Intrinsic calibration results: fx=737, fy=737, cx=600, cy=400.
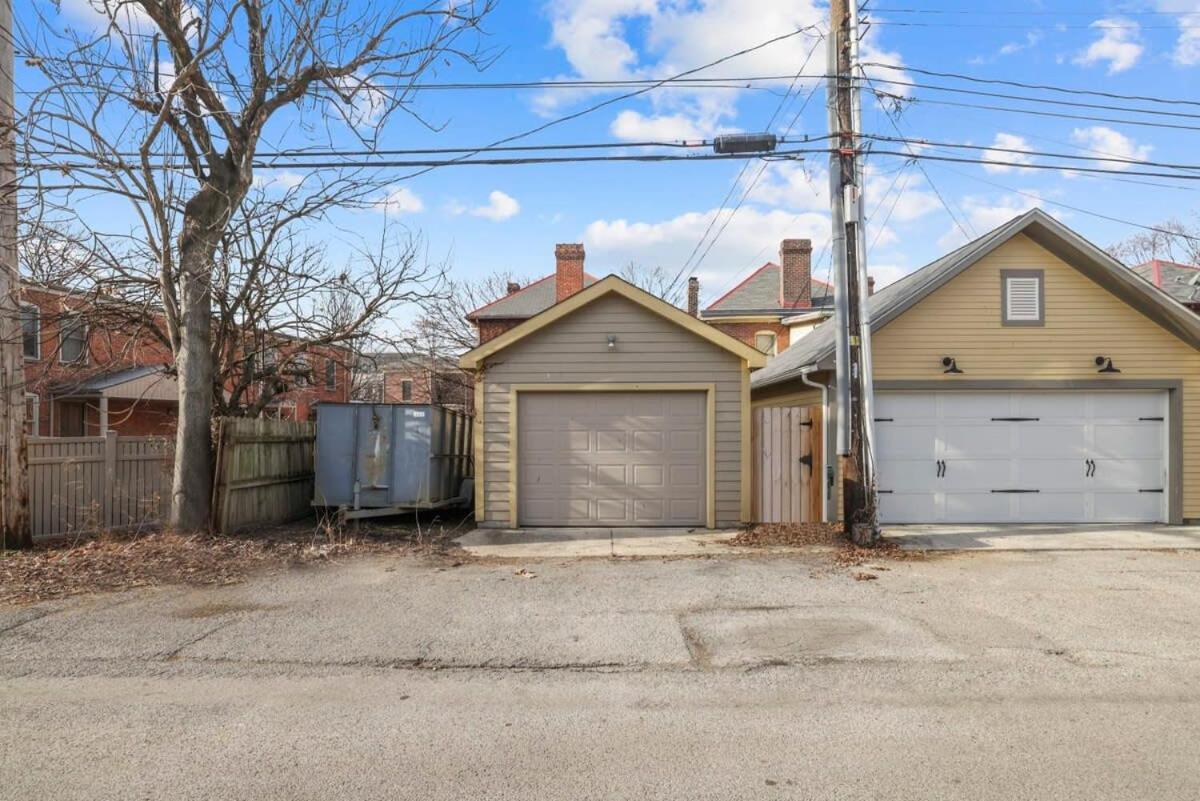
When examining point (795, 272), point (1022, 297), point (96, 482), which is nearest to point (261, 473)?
point (96, 482)

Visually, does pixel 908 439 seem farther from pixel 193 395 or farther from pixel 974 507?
pixel 193 395

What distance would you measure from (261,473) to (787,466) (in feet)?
25.5

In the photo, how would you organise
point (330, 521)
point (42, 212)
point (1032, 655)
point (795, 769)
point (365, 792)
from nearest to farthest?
point (365, 792) → point (795, 769) → point (1032, 655) → point (42, 212) → point (330, 521)

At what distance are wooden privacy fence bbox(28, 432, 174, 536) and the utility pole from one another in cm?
943

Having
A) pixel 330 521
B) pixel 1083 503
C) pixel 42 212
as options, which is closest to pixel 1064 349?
pixel 1083 503

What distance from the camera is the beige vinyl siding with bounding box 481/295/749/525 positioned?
36.0 feet

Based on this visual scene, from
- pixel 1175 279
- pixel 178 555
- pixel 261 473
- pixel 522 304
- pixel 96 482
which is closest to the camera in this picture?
pixel 178 555

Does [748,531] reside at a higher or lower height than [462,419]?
lower

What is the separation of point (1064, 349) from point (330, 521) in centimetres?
1152

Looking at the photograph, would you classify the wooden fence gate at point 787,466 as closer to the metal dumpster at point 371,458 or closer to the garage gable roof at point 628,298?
the garage gable roof at point 628,298

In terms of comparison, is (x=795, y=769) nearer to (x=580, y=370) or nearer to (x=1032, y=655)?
(x=1032, y=655)

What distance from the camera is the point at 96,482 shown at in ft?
33.1

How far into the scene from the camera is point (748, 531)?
10523mm

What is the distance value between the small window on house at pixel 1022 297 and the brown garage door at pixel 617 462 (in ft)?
16.3
